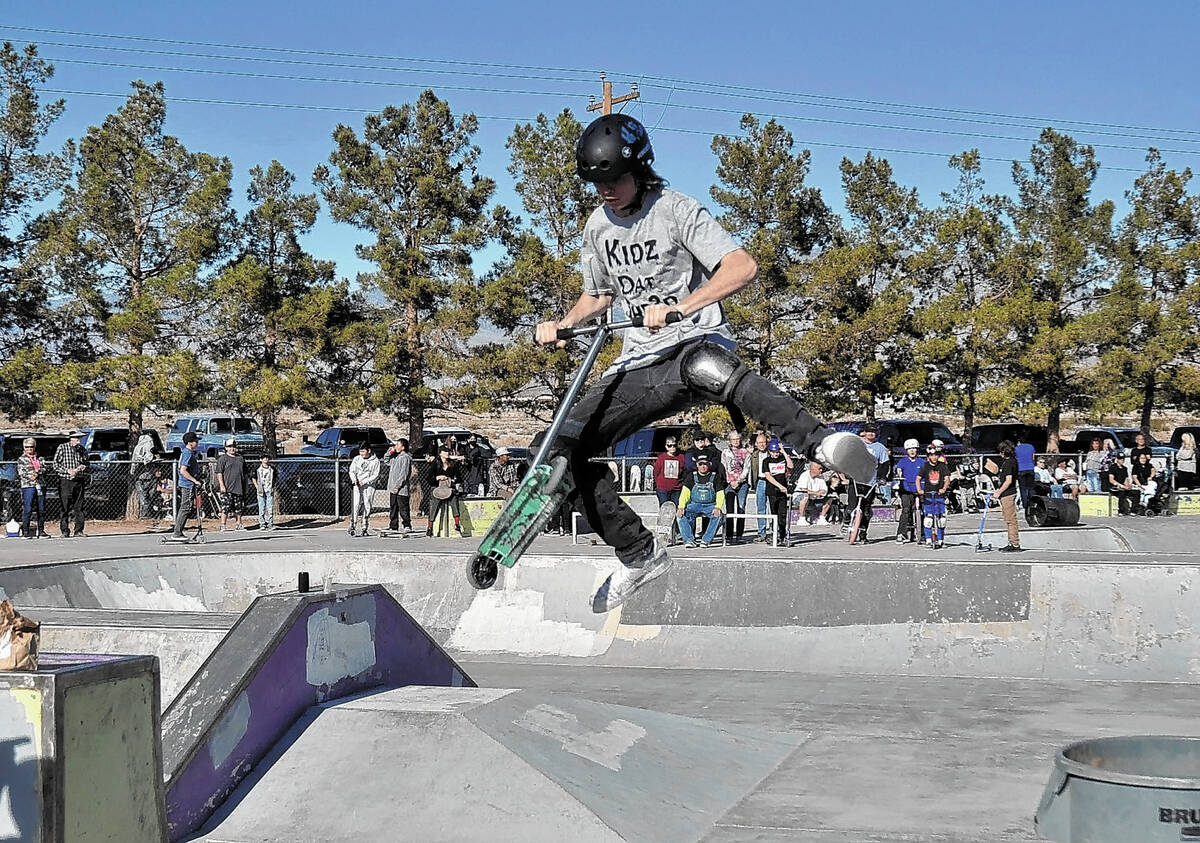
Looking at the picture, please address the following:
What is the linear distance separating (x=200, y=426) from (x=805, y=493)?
87.1 feet

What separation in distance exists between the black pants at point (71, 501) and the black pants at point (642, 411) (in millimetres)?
17104

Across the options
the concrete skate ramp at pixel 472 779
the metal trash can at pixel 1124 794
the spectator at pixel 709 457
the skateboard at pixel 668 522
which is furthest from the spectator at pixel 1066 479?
the concrete skate ramp at pixel 472 779

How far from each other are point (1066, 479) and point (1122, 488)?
1987 millimetres

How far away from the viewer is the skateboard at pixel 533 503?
6180 mm

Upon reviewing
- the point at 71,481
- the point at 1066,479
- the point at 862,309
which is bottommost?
the point at 1066,479

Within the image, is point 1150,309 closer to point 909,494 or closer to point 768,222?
point 768,222

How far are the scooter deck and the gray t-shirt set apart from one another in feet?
2.31

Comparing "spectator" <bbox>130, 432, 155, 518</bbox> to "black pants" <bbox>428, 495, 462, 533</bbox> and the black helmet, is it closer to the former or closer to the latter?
"black pants" <bbox>428, 495, 462, 533</bbox>

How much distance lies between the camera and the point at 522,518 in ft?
20.4

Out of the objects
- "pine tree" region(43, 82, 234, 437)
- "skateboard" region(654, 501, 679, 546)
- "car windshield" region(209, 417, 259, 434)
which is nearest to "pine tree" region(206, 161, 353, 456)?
"pine tree" region(43, 82, 234, 437)

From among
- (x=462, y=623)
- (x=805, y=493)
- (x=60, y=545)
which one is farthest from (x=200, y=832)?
(x=805, y=493)

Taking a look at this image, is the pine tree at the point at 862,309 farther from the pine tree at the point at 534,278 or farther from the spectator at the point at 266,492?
the spectator at the point at 266,492

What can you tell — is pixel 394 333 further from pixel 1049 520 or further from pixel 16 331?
pixel 1049 520

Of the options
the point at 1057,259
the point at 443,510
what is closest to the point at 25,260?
the point at 443,510
